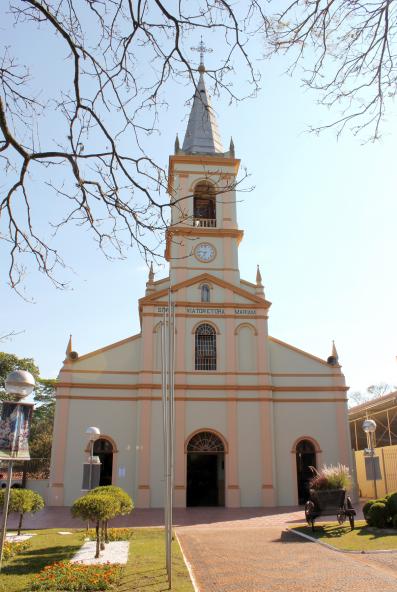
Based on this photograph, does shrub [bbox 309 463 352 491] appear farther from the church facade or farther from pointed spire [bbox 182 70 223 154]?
pointed spire [bbox 182 70 223 154]

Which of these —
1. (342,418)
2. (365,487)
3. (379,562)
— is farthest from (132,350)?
(379,562)

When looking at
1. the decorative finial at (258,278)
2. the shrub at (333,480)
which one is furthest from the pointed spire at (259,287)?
the shrub at (333,480)

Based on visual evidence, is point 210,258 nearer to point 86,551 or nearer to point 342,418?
point 342,418

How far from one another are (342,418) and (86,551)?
15.6 metres

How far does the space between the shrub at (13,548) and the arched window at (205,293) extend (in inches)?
590

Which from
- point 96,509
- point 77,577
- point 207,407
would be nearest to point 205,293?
point 207,407

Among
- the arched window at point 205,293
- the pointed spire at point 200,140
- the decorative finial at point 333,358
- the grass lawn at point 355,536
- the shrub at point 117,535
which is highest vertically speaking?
the pointed spire at point 200,140

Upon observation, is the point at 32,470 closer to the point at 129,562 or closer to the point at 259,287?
the point at 259,287

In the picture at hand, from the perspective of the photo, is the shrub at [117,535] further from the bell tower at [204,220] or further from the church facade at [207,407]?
the bell tower at [204,220]

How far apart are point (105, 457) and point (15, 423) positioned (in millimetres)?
16751

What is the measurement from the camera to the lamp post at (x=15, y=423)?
691cm

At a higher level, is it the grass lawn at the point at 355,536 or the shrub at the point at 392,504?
the shrub at the point at 392,504

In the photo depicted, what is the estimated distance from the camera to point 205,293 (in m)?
25.6

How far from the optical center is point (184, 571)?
9.09 m
